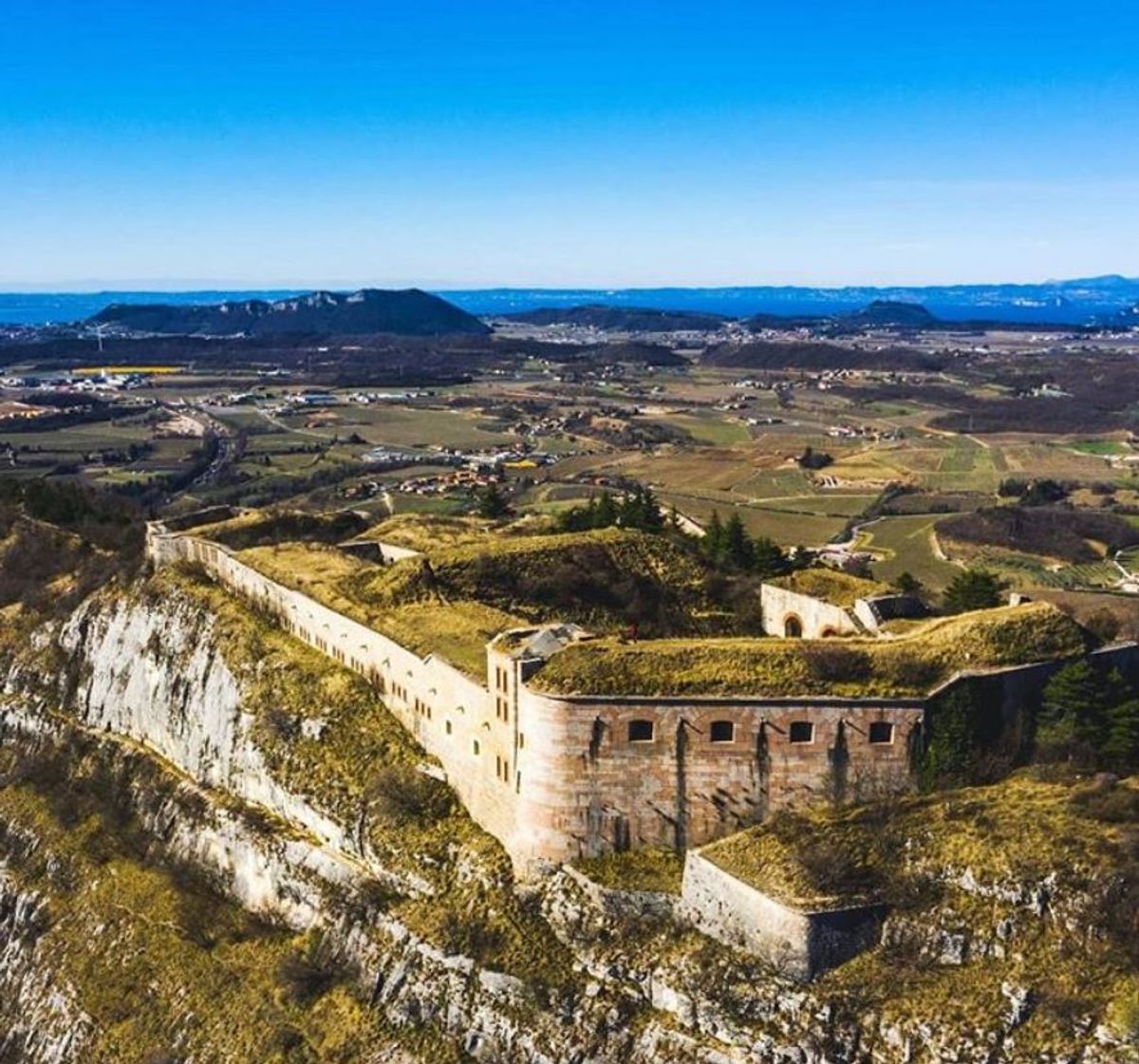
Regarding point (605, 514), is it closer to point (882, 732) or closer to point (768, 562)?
point (768, 562)

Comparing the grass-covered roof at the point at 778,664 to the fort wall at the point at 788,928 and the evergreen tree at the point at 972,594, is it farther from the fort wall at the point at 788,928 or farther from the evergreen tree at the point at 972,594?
the evergreen tree at the point at 972,594

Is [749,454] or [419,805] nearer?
[419,805]

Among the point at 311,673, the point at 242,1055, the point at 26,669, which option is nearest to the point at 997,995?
the point at 242,1055

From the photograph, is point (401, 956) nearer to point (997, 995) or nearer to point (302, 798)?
point (302, 798)

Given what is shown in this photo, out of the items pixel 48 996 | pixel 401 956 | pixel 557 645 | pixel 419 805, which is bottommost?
pixel 48 996

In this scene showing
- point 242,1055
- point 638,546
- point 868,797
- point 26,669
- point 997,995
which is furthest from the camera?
point 26,669

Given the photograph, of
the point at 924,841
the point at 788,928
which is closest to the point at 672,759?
the point at 788,928

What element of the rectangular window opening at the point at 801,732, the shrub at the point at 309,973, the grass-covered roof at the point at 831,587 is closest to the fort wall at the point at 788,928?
the rectangular window opening at the point at 801,732
